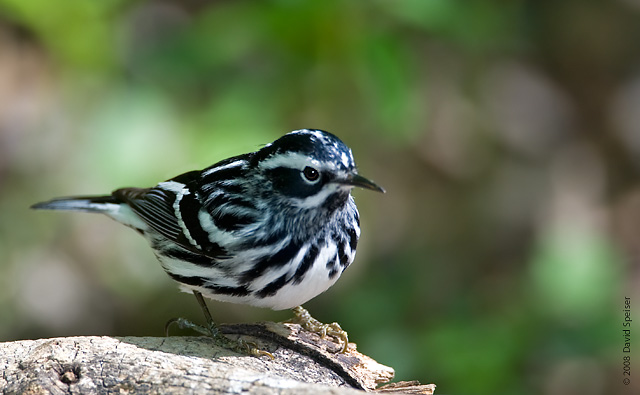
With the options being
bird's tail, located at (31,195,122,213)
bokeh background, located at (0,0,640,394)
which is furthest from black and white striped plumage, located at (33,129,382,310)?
bokeh background, located at (0,0,640,394)

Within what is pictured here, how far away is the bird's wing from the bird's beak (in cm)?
56

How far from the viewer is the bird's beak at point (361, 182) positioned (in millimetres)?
2877

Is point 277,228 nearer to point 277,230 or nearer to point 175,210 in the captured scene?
point 277,230

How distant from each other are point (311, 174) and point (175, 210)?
0.78 metres

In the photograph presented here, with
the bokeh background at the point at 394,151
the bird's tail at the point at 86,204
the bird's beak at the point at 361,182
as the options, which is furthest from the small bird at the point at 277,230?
the bokeh background at the point at 394,151

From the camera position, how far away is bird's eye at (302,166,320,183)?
3000 mm

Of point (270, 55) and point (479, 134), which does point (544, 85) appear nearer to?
point (479, 134)

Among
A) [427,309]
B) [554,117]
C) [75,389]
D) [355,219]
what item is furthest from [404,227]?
[75,389]

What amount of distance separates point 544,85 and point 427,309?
249 centimetres

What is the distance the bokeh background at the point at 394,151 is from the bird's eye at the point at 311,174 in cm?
119

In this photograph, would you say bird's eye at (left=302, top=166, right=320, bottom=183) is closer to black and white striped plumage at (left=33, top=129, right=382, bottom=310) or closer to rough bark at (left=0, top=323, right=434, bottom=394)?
black and white striped plumage at (left=33, top=129, right=382, bottom=310)

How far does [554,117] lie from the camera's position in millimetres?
6492

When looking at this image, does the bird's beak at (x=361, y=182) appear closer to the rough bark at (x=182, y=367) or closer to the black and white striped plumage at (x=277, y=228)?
the black and white striped plumage at (x=277, y=228)

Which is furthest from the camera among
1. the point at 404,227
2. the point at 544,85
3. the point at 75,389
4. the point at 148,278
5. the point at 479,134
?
the point at 544,85
